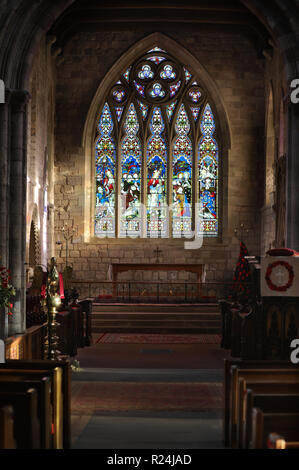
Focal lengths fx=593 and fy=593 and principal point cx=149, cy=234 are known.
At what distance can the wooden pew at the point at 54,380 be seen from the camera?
392cm

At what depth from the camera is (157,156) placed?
1638cm

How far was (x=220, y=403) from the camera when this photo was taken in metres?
5.80

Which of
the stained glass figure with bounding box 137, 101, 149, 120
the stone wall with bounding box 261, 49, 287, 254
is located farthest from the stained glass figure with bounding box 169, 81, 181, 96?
the stone wall with bounding box 261, 49, 287, 254

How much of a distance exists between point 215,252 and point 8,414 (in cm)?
1336

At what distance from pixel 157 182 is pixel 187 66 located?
127 inches

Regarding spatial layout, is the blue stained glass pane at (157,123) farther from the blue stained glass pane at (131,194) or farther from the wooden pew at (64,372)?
the wooden pew at (64,372)

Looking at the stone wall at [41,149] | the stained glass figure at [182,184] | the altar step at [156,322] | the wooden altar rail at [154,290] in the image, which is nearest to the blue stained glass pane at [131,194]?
the stained glass figure at [182,184]

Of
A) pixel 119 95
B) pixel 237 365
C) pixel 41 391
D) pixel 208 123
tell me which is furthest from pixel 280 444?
pixel 119 95

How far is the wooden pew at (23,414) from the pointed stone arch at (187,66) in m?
12.6

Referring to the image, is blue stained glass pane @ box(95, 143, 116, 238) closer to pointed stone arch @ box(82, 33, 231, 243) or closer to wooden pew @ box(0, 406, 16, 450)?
pointed stone arch @ box(82, 33, 231, 243)

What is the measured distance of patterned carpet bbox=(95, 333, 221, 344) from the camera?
10.1 meters

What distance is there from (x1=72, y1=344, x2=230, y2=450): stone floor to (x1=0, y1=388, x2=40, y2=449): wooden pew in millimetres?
1010

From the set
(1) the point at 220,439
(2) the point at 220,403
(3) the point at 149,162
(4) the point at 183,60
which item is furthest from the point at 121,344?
(4) the point at 183,60

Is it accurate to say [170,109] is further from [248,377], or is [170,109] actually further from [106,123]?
[248,377]
